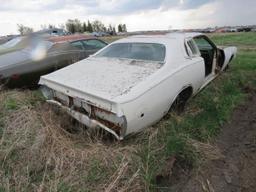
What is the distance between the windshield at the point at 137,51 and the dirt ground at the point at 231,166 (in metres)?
1.53

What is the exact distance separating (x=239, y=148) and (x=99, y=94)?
202 centimetres

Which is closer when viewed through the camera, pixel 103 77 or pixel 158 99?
pixel 158 99

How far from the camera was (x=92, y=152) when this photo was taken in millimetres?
2934

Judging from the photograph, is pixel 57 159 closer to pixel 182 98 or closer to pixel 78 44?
pixel 182 98

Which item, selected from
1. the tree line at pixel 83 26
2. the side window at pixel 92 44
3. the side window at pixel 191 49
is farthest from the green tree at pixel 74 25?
the side window at pixel 191 49

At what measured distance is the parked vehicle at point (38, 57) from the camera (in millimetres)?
4969

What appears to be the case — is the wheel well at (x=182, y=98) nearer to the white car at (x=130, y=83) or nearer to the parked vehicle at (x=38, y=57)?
the white car at (x=130, y=83)

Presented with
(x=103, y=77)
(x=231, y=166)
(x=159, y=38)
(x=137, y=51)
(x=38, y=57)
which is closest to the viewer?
(x=231, y=166)

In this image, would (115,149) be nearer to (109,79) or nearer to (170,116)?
(109,79)

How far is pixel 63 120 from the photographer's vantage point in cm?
365

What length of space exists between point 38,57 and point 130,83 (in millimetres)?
3120

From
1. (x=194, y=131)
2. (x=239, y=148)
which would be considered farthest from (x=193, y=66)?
(x=239, y=148)

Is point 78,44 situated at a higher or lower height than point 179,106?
higher

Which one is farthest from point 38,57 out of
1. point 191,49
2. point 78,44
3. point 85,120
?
point 191,49
